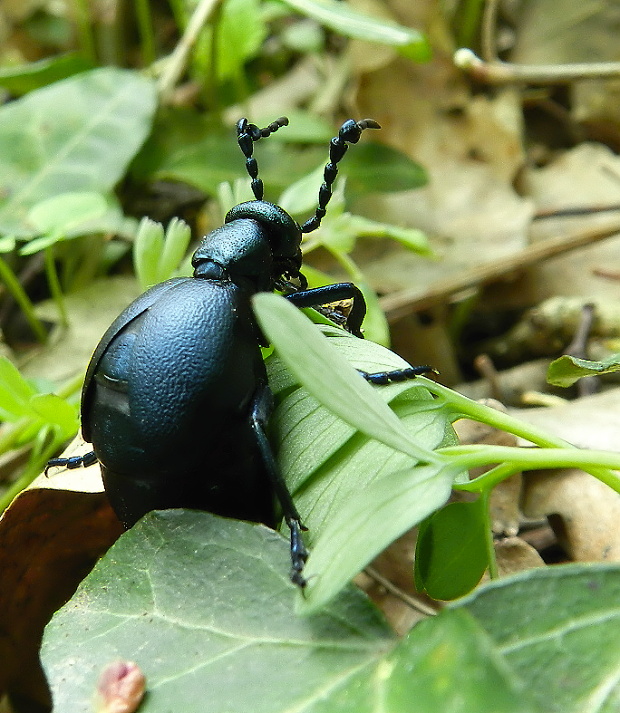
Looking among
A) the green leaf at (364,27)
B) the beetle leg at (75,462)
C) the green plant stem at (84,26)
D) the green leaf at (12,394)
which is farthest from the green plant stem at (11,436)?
the green plant stem at (84,26)

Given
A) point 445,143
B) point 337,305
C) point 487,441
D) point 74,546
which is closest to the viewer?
point 74,546

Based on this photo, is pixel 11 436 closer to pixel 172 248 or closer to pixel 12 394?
pixel 12 394

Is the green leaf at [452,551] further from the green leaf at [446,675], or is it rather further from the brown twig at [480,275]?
the brown twig at [480,275]

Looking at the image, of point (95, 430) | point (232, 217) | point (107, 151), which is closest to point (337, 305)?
point (232, 217)

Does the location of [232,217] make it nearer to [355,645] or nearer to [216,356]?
[216,356]

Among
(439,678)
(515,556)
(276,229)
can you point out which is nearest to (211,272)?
(276,229)

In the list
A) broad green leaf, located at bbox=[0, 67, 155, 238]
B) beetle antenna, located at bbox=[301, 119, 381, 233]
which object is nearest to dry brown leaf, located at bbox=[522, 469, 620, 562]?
beetle antenna, located at bbox=[301, 119, 381, 233]
